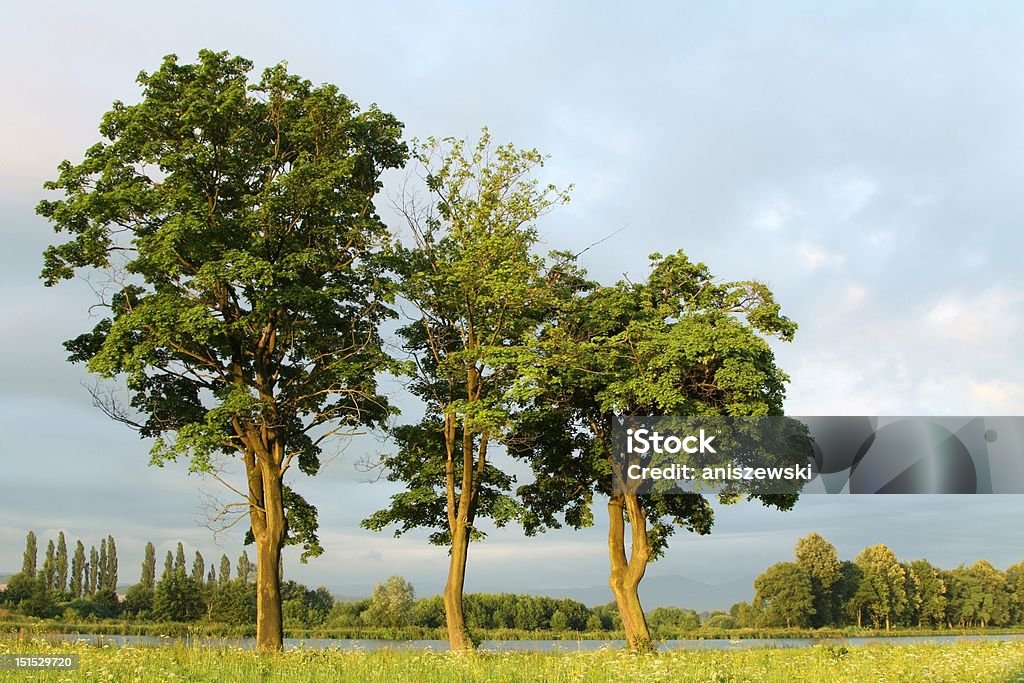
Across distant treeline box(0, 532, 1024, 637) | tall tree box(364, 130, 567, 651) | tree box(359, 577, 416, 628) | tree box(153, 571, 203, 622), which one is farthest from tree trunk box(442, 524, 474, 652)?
tree box(153, 571, 203, 622)

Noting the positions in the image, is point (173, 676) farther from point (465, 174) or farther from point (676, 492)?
point (676, 492)

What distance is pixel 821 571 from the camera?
93875mm

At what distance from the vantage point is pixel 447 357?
33125 millimetres

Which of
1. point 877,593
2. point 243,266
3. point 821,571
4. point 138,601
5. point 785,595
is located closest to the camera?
point 243,266

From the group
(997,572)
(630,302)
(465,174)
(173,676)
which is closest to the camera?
(173,676)

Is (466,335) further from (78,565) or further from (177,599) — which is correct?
(78,565)

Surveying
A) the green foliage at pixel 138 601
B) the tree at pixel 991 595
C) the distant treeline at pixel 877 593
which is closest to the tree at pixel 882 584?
the distant treeline at pixel 877 593

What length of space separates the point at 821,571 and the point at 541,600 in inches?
1697

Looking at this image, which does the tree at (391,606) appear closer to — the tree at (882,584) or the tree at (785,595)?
the tree at (785,595)

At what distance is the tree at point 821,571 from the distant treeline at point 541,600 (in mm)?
116

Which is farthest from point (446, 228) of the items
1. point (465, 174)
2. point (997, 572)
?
point (997, 572)

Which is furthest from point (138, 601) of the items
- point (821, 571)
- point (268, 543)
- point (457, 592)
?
point (821, 571)

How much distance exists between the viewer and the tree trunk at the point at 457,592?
1222 inches

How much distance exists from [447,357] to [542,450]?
8.64 metres
